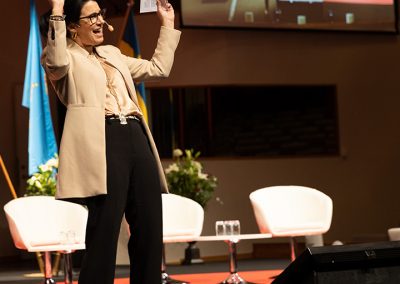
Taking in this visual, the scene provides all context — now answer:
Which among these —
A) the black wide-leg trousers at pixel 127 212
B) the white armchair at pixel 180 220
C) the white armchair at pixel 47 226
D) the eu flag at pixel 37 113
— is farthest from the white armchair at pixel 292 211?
the black wide-leg trousers at pixel 127 212

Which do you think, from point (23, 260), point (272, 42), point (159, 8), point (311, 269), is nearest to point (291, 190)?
point (159, 8)

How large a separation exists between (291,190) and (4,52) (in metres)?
5.35

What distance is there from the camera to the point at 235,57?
9.86 m

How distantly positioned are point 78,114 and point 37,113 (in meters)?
4.72

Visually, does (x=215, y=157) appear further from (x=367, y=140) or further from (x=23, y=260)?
(x=23, y=260)

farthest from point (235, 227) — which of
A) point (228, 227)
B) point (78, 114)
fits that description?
point (78, 114)

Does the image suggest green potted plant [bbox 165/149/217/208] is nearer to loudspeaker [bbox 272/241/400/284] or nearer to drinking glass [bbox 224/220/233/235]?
drinking glass [bbox 224/220/233/235]

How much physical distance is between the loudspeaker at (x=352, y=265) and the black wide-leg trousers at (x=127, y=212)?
2.85ft

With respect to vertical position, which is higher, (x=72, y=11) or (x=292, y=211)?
(x=72, y=11)

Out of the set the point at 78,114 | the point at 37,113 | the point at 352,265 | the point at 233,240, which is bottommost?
the point at 233,240

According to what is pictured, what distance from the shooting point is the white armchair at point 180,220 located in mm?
5551

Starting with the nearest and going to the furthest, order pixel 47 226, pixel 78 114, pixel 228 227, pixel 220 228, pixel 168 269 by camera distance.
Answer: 1. pixel 78 114
2. pixel 47 226
3. pixel 228 227
4. pixel 220 228
5. pixel 168 269

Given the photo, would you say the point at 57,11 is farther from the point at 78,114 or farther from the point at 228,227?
the point at 228,227

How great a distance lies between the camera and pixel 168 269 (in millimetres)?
7953
